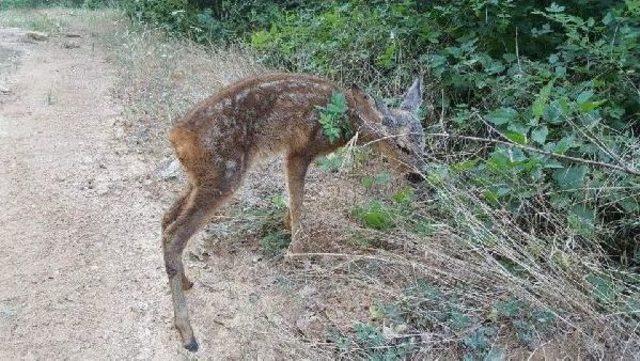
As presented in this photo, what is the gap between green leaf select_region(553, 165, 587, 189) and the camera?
4.40 metres

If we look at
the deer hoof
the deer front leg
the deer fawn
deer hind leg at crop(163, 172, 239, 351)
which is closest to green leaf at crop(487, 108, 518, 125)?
the deer fawn

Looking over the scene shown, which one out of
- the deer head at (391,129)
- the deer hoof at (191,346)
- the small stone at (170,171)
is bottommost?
the small stone at (170,171)

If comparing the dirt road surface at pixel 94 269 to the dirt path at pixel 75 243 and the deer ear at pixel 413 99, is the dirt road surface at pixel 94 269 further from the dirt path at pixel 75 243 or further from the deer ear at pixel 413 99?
the deer ear at pixel 413 99

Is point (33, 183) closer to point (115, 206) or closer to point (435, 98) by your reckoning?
point (115, 206)

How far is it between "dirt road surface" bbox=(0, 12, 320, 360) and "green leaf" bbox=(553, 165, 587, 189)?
2.09 m

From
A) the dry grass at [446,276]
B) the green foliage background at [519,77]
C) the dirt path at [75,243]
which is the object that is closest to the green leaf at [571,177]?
the green foliage background at [519,77]

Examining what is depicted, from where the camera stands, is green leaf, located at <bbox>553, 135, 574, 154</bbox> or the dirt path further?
the dirt path

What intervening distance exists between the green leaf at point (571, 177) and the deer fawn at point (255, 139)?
99cm

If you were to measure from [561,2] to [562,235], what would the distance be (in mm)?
2689

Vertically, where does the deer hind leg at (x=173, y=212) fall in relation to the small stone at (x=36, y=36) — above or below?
above

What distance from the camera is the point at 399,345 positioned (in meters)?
3.97

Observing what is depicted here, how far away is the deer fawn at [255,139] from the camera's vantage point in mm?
4672

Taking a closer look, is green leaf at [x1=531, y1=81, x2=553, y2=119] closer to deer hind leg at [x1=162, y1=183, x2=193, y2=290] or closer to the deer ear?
the deer ear

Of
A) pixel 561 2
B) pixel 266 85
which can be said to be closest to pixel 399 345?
pixel 266 85
